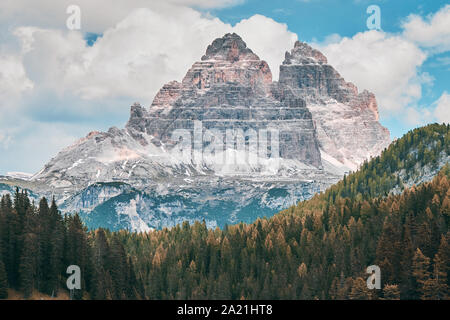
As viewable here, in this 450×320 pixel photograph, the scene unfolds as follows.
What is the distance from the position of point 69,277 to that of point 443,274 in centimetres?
8257
